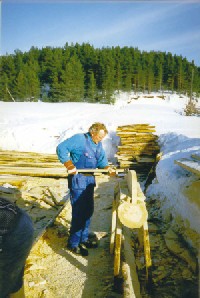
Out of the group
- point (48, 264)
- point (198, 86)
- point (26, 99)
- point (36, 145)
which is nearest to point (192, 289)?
point (48, 264)

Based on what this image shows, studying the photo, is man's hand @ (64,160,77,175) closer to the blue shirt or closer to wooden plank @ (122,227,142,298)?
the blue shirt

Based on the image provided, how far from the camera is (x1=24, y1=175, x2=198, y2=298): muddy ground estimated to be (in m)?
3.68

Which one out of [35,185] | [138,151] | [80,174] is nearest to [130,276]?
[80,174]

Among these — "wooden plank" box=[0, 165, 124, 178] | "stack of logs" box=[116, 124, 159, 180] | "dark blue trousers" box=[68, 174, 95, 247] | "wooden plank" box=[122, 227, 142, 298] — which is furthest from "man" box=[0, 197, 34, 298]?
"stack of logs" box=[116, 124, 159, 180]

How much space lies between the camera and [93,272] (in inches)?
161

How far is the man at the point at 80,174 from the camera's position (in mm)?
4309

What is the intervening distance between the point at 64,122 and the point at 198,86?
63573 millimetres

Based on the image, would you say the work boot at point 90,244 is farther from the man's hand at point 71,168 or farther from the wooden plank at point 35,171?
the wooden plank at point 35,171

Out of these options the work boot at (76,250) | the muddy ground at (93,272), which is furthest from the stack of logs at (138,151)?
the work boot at (76,250)

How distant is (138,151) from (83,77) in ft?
148

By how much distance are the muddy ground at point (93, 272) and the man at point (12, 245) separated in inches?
64.1

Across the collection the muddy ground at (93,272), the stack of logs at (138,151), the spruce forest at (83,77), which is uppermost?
the spruce forest at (83,77)

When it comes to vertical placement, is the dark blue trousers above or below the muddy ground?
above

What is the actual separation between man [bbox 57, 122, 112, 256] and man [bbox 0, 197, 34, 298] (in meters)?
2.03
